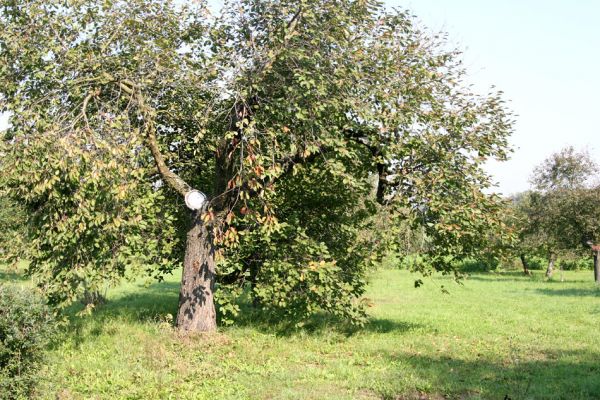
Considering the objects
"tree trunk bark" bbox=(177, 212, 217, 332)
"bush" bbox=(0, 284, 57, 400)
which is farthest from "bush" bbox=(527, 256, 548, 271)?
"bush" bbox=(0, 284, 57, 400)

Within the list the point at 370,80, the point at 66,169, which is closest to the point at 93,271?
the point at 66,169

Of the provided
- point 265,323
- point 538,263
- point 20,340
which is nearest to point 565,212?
point 538,263

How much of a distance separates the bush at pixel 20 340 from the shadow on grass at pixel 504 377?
17.9 ft

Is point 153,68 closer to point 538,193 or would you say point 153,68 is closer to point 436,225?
point 436,225

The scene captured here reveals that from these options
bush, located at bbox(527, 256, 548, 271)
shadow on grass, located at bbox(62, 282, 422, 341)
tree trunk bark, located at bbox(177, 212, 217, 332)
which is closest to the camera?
tree trunk bark, located at bbox(177, 212, 217, 332)

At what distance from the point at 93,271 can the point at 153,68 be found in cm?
455

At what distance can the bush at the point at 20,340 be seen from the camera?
7957mm

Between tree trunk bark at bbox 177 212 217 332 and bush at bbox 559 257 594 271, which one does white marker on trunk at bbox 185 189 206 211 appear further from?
bush at bbox 559 257 594 271

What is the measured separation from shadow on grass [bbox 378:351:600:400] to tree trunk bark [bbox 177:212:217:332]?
413 cm

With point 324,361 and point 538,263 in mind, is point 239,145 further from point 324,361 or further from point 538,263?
point 538,263

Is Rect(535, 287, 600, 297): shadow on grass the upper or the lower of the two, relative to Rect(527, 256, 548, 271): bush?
lower

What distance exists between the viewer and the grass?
931 cm

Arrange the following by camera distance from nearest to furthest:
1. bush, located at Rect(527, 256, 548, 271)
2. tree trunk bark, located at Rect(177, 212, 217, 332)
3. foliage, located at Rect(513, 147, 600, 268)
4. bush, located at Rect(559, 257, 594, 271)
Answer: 1. tree trunk bark, located at Rect(177, 212, 217, 332)
2. foliage, located at Rect(513, 147, 600, 268)
3. bush, located at Rect(559, 257, 594, 271)
4. bush, located at Rect(527, 256, 548, 271)

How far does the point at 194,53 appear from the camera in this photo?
538 inches
